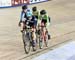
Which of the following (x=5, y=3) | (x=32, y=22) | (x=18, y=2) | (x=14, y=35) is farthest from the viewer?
(x=18, y=2)

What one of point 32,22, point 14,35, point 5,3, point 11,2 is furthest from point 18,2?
point 32,22

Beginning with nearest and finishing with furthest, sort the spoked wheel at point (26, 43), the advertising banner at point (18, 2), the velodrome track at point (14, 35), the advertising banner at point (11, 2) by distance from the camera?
1. the spoked wheel at point (26, 43)
2. the velodrome track at point (14, 35)
3. the advertising banner at point (11, 2)
4. the advertising banner at point (18, 2)

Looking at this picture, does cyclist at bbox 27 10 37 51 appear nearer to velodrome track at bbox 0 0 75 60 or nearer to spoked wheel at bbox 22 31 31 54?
spoked wheel at bbox 22 31 31 54

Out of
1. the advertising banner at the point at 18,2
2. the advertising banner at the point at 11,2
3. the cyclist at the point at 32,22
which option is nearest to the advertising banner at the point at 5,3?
the advertising banner at the point at 11,2

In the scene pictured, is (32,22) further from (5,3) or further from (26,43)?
(5,3)

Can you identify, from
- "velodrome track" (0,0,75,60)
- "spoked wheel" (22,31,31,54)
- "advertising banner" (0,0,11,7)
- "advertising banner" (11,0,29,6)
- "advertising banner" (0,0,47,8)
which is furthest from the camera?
"advertising banner" (11,0,29,6)

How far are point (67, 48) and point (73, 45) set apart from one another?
37.3 inches

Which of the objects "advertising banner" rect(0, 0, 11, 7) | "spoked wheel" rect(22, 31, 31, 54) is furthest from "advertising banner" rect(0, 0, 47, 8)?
"spoked wheel" rect(22, 31, 31, 54)

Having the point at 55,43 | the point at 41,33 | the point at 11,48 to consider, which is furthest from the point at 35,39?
the point at 55,43

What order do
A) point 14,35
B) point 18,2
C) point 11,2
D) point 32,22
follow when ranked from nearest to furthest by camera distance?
point 32,22, point 14,35, point 11,2, point 18,2

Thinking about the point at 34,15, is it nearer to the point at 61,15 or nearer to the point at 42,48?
the point at 42,48

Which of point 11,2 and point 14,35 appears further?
point 11,2

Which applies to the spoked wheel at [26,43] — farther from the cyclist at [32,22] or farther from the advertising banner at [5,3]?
the advertising banner at [5,3]

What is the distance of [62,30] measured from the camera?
21250mm
